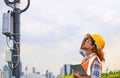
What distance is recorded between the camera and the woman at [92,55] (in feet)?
19.3

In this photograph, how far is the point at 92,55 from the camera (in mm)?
6070

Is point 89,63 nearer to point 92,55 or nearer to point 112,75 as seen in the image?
point 92,55

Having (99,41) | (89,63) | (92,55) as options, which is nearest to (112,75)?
(99,41)

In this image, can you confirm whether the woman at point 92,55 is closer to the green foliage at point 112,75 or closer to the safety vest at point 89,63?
the safety vest at point 89,63

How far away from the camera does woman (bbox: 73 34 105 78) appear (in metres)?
5.89

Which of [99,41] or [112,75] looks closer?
[99,41]

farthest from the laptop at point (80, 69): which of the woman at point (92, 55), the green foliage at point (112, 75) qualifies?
the green foliage at point (112, 75)

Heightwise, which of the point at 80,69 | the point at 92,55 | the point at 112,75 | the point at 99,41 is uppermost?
the point at 99,41

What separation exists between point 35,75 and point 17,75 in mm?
3454

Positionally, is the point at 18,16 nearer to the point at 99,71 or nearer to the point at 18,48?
the point at 18,48

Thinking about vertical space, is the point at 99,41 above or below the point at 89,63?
above

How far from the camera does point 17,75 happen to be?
8.09m

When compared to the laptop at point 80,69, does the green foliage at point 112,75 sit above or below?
below

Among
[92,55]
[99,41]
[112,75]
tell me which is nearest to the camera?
[92,55]
